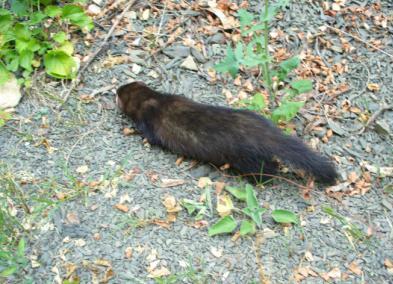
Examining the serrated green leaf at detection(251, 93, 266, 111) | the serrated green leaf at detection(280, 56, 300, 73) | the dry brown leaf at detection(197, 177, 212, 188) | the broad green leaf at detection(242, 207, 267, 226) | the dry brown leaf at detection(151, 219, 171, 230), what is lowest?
the dry brown leaf at detection(151, 219, 171, 230)

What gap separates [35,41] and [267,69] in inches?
67.9

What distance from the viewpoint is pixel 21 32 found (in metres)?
4.61

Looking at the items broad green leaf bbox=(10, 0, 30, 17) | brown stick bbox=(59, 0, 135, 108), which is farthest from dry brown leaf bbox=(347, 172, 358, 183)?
broad green leaf bbox=(10, 0, 30, 17)

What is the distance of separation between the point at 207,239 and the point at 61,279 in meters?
0.87

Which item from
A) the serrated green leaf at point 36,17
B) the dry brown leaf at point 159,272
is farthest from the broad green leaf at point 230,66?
the serrated green leaf at point 36,17

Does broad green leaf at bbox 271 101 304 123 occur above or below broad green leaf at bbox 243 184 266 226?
above

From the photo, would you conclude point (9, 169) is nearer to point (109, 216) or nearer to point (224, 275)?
point (109, 216)

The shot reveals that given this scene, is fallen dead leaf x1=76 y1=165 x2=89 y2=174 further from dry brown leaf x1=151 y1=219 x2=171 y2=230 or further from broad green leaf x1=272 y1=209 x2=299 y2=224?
broad green leaf x1=272 y1=209 x2=299 y2=224

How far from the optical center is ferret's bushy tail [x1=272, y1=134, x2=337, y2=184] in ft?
13.0

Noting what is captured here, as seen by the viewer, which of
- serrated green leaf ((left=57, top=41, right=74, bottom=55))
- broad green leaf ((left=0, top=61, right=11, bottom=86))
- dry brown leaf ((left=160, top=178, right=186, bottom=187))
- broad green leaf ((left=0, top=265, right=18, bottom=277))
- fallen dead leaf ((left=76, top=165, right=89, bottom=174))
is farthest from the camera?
serrated green leaf ((left=57, top=41, right=74, bottom=55))

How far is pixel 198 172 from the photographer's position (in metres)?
4.17

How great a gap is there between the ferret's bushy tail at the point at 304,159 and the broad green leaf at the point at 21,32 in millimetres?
1994

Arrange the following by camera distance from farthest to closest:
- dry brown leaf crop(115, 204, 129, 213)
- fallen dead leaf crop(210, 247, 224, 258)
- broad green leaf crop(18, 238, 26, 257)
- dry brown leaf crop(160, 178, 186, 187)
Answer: dry brown leaf crop(160, 178, 186, 187), dry brown leaf crop(115, 204, 129, 213), fallen dead leaf crop(210, 247, 224, 258), broad green leaf crop(18, 238, 26, 257)

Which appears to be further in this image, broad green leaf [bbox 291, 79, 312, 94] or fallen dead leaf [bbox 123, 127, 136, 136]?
fallen dead leaf [bbox 123, 127, 136, 136]
